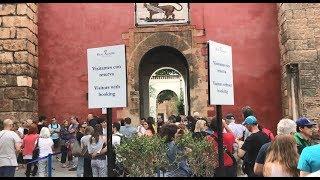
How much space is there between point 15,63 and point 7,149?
5190 millimetres

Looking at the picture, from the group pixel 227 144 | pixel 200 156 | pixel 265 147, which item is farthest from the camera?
pixel 227 144

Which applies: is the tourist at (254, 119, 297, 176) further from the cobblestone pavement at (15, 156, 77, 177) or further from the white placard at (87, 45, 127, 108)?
the cobblestone pavement at (15, 156, 77, 177)

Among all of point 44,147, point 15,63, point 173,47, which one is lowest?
point 44,147

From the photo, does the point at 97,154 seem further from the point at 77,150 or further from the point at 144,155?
the point at 144,155

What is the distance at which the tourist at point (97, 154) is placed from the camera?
6695mm

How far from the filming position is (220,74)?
4352 mm

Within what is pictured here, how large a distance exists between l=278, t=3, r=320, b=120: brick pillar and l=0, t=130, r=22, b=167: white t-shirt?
22.7 ft

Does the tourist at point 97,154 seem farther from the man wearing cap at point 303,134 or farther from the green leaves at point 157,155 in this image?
the man wearing cap at point 303,134

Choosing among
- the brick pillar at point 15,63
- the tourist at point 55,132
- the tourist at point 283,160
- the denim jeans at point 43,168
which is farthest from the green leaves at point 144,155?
the brick pillar at point 15,63

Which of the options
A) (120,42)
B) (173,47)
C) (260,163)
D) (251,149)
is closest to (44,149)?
(251,149)

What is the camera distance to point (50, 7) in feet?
40.7

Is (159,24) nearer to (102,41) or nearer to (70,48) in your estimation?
(102,41)

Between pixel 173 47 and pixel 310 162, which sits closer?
pixel 310 162

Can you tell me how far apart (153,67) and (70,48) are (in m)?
5.13
